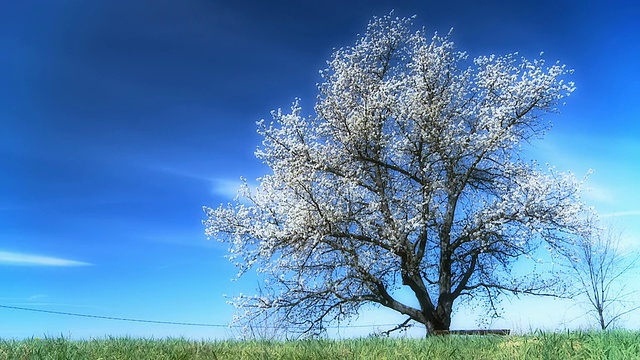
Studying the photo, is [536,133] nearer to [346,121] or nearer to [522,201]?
[522,201]

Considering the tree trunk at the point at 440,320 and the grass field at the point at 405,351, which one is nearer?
the grass field at the point at 405,351

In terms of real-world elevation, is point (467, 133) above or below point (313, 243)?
above

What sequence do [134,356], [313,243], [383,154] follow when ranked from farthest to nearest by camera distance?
1. [383,154]
2. [313,243]
3. [134,356]

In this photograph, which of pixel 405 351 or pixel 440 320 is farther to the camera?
pixel 440 320

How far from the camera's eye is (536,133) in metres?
16.5

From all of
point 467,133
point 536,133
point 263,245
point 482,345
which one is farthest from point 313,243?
point 482,345

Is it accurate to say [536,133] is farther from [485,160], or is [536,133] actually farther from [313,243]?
[313,243]

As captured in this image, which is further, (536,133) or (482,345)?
(536,133)

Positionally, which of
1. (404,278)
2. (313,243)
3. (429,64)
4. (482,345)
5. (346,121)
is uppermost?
(429,64)

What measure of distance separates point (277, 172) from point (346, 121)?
290 centimetres

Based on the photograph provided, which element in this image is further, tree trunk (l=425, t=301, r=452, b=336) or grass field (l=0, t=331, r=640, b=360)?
tree trunk (l=425, t=301, r=452, b=336)

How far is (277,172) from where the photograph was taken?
1691 cm

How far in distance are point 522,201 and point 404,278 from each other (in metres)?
4.51

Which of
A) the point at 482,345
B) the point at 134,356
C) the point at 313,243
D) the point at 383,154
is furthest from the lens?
the point at 383,154
